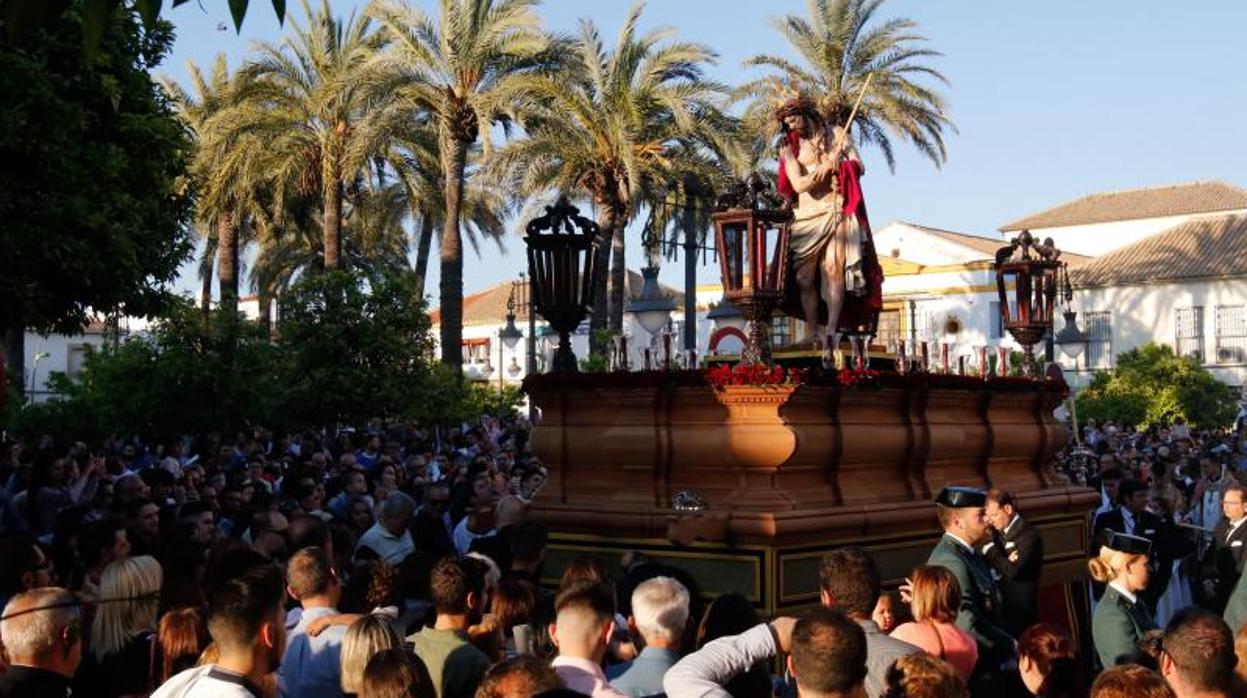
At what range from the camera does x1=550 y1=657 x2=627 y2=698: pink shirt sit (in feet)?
16.0

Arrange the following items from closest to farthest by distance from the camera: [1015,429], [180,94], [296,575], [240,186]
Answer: [296,575]
[1015,429]
[240,186]
[180,94]

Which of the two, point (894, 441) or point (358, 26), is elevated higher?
point (358, 26)

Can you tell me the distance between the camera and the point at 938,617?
235 inches

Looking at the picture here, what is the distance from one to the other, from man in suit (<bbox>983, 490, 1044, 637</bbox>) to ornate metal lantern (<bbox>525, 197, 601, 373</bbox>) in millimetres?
3874

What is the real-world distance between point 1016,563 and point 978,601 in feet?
5.01

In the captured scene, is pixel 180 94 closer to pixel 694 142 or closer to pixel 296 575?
pixel 694 142

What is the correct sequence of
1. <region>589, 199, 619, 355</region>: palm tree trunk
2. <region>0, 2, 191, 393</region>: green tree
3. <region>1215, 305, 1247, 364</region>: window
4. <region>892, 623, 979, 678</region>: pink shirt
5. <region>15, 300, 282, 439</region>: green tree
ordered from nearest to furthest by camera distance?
<region>892, 623, 979, 678</region>: pink shirt → <region>0, 2, 191, 393</region>: green tree → <region>15, 300, 282, 439</region>: green tree → <region>589, 199, 619, 355</region>: palm tree trunk → <region>1215, 305, 1247, 364</region>: window

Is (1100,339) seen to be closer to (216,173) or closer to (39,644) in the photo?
(216,173)

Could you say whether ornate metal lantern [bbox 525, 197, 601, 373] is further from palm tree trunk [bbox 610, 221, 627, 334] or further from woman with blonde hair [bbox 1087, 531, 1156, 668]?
palm tree trunk [bbox 610, 221, 627, 334]

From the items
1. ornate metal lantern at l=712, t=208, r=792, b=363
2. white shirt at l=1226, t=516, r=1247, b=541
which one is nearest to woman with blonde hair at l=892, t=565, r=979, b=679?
ornate metal lantern at l=712, t=208, r=792, b=363

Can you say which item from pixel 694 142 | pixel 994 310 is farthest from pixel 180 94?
pixel 994 310

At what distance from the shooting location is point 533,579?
819cm

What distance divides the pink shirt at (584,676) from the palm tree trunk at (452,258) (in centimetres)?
2321

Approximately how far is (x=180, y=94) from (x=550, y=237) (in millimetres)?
24549
